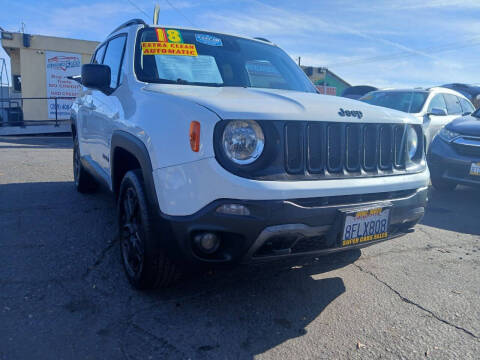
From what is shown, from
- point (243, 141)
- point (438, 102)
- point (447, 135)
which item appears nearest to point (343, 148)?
point (243, 141)

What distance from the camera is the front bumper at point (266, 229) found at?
214 cm

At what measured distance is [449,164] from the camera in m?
5.82

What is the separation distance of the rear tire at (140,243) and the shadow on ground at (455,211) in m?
3.53

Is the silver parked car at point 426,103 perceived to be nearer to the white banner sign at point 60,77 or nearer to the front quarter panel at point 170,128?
the front quarter panel at point 170,128

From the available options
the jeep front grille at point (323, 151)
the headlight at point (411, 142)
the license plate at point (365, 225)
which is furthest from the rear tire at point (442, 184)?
the license plate at point (365, 225)

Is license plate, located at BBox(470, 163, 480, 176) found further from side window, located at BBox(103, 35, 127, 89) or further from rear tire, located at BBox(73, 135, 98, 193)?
rear tire, located at BBox(73, 135, 98, 193)

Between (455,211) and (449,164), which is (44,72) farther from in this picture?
(455,211)

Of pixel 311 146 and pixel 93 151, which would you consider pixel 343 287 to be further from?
pixel 93 151

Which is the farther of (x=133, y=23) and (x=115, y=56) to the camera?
(x=115, y=56)

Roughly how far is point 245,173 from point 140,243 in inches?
38.1

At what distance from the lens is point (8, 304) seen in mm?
2613

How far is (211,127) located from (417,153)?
172cm

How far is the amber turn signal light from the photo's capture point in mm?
2193

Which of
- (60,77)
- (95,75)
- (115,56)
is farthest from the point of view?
(60,77)
